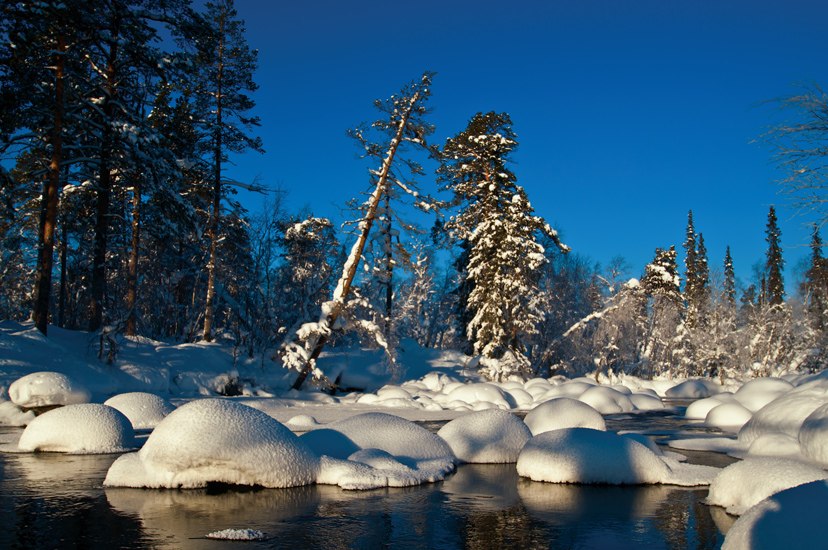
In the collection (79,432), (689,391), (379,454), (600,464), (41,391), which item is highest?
(41,391)

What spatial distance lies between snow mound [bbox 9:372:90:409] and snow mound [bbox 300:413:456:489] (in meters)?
8.22

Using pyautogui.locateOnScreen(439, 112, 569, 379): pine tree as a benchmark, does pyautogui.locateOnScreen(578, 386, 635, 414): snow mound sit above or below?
below

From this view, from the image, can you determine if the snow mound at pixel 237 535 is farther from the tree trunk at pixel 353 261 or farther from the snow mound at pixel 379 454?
the tree trunk at pixel 353 261

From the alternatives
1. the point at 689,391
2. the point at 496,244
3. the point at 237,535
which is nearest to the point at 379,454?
the point at 237,535

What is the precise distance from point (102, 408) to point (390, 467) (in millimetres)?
5694

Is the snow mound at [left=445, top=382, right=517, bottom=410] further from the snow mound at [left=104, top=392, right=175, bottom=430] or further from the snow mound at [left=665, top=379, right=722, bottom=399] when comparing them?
the snow mound at [left=665, top=379, right=722, bottom=399]

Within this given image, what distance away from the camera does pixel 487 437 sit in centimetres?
1222

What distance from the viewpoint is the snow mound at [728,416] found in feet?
60.7

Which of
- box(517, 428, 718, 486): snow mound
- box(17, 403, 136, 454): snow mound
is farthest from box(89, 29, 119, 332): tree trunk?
box(517, 428, 718, 486): snow mound

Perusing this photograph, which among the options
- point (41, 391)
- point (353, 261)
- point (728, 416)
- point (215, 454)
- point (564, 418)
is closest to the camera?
point (215, 454)

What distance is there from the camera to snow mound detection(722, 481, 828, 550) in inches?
186

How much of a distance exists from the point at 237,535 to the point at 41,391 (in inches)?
450

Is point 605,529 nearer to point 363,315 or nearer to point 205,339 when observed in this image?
point 363,315

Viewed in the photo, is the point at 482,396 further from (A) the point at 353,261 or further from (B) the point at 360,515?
(B) the point at 360,515
